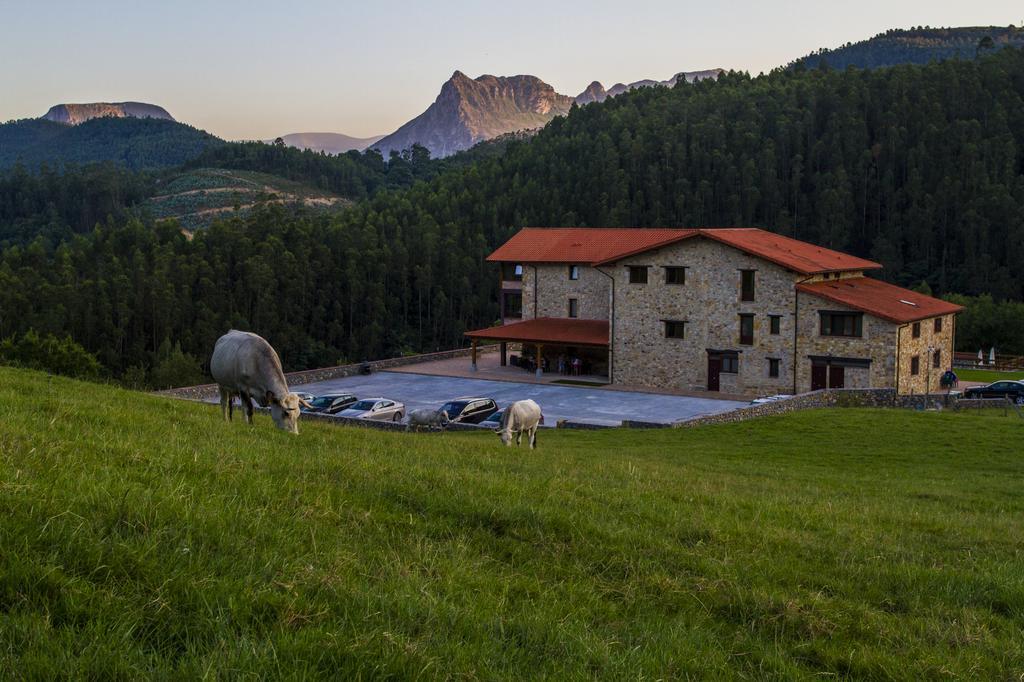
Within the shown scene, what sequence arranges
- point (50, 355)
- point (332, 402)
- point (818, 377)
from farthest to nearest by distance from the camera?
point (50, 355), point (818, 377), point (332, 402)

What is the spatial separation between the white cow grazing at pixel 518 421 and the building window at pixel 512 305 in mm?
40984

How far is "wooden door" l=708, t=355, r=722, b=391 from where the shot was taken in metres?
50.6

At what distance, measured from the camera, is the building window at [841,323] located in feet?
150

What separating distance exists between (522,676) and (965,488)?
54.2ft

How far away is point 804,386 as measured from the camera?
4744cm

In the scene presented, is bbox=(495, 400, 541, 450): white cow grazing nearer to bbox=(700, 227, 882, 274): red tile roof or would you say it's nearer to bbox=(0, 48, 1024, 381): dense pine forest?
bbox=(700, 227, 882, 274): red tile roof

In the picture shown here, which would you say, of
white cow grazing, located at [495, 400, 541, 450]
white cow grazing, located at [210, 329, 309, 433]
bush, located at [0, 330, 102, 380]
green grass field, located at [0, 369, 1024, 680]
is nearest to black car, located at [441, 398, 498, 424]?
white cow grazing, located at [495, 400, 541, 450]

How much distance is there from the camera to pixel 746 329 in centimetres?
4972

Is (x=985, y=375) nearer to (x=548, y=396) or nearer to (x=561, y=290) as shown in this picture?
(x=561, y=290)

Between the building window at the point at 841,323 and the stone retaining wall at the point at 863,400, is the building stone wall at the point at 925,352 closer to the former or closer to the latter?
the building window at the point at 841,323

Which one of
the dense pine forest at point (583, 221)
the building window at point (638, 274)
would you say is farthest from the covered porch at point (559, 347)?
the dense pine forest at point (583, 221)

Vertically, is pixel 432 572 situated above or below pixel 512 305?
below

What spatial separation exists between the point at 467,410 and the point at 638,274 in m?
19.4

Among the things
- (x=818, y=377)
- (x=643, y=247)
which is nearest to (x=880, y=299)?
(x=818, y=377)
